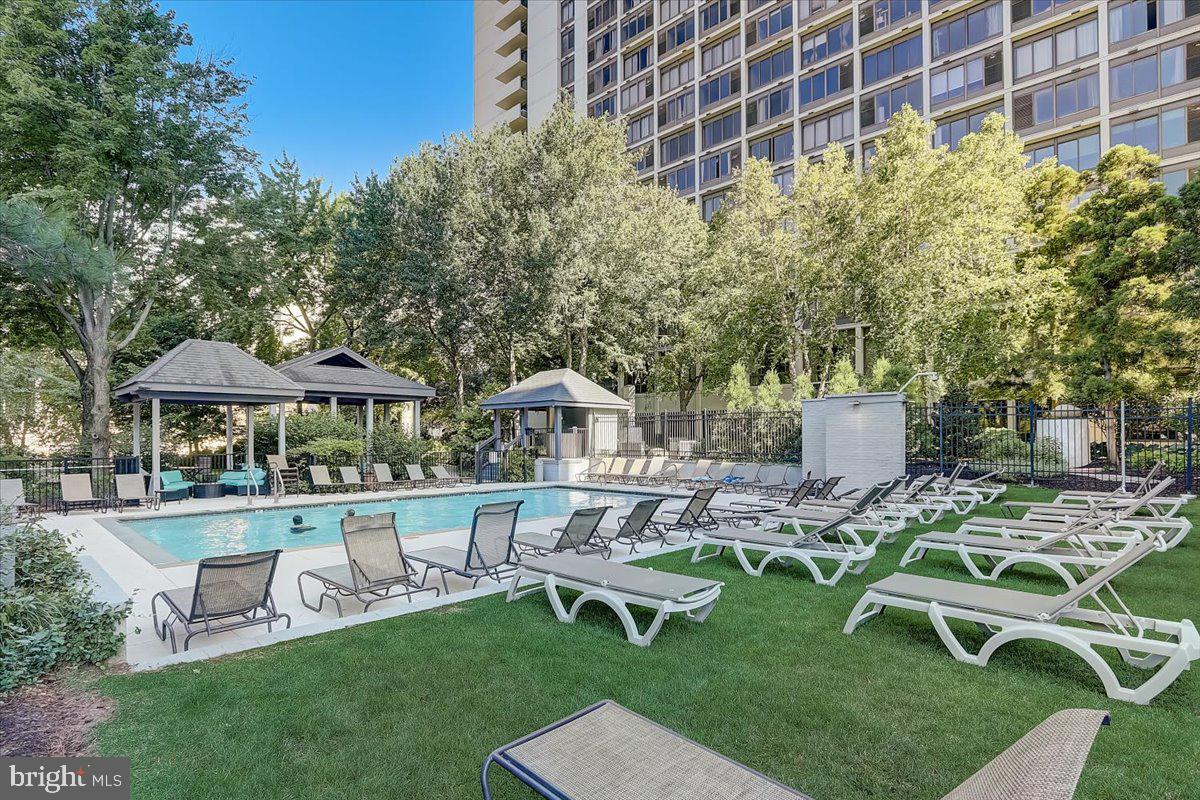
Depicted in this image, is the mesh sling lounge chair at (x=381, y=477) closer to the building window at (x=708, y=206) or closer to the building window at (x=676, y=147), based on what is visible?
the building window at (x=708, y=206)

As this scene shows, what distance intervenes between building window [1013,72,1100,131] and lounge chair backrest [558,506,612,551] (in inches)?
1383

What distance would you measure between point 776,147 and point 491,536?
39806 millimetres

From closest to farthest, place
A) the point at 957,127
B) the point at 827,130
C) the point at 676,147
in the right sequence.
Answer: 1. the point at 957,127
2. the point at 827,130
3. the point at 676,147

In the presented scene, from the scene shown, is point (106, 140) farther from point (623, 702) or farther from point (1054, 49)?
point (1054, 49)

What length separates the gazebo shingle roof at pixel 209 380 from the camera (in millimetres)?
15672

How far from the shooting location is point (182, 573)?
307 inches

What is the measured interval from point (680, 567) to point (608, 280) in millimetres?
21415

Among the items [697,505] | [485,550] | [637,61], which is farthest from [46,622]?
[637,61]

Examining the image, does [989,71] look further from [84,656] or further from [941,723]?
[84,656]

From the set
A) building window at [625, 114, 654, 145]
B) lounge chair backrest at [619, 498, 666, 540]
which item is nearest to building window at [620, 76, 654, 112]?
building window at [625, 114, 654, 145]

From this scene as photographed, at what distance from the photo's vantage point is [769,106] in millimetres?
40000

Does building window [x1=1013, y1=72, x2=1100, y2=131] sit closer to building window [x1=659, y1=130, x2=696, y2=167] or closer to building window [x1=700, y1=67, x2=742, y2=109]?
building window [x1=700, y1=67, x2=742, y2=109]

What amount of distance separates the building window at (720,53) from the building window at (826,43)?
5077 mm

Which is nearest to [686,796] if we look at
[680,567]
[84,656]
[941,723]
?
[941,723]
